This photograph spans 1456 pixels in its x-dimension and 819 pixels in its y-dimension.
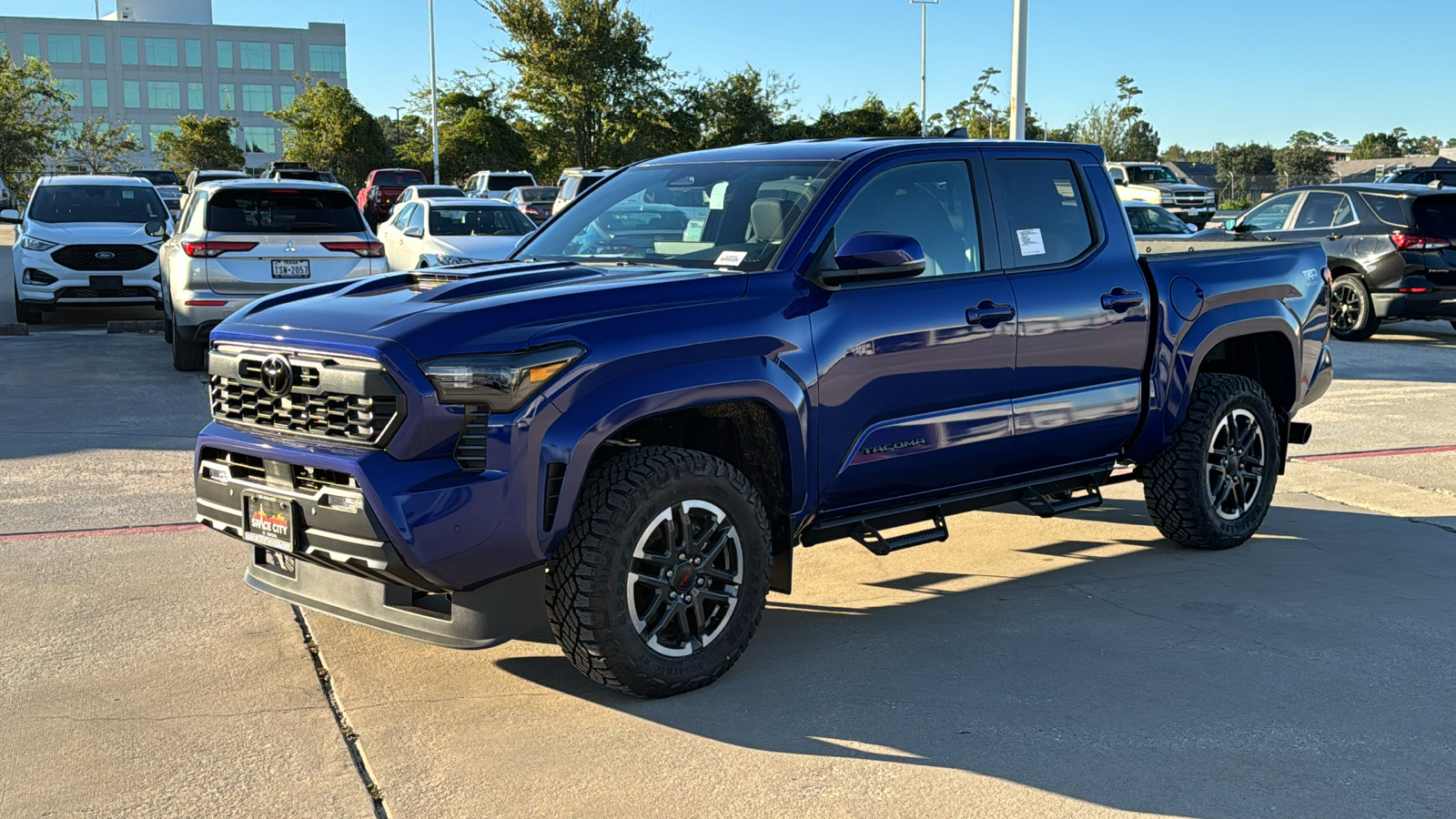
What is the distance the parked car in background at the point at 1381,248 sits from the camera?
50.1 feet

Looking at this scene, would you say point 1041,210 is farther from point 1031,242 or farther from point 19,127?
point 19,127

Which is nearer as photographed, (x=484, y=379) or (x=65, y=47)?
(x=484, y=379)

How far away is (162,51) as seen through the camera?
11125 centimetres

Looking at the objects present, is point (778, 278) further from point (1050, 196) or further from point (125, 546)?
point (125, 546)

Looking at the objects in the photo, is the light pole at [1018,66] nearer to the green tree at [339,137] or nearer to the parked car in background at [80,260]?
the parked car in background at [80,260]

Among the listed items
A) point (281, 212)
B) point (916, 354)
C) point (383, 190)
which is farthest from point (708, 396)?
point (383, 190)

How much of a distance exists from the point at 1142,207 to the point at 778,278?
17.4 metres

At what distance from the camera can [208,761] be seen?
13.8 feet

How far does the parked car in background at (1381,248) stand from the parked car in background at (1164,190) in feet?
62.4

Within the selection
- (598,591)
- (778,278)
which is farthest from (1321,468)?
(598,591)

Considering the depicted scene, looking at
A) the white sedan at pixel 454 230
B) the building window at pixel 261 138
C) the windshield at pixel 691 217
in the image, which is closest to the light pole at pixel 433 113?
the white sedan at pixel 454 230

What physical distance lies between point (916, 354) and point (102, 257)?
42.3ft

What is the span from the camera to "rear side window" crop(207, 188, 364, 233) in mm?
12380

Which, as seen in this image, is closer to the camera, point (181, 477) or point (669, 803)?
point (669, 803)
